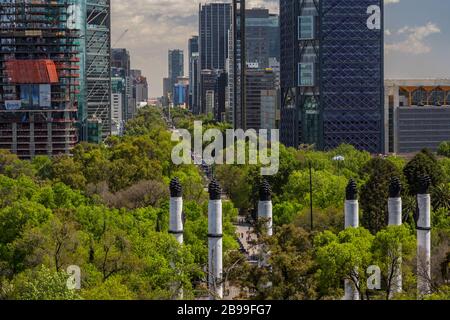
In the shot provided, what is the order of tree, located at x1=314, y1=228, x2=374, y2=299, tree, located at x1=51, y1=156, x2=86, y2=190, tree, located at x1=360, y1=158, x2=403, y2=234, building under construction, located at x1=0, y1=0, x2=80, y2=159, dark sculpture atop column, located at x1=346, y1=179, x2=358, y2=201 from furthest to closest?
building under construction, located at x1=0, y1=0, x2=80, y2=159 < tree, located at x1=51, y1=156, x2=86, y2=190 < tree, located at x1=360, y1=158, x2=403, y2=234 < dark sculpture atop column, located at x1=346, y1=179, x2=358, y2=201 < tree, located at x1=314, y1=228, x2=374, y2=299

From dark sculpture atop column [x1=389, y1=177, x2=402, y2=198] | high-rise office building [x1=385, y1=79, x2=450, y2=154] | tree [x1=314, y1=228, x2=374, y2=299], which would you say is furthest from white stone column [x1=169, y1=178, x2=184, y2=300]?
high-rise office building [x1=385, y1=79, x2=450, y2=154]

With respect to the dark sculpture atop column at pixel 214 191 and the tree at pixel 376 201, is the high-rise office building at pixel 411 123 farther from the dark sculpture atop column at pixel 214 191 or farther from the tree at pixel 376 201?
the dark sculpture atop column at pixel 214 191

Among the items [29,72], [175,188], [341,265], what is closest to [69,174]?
[29,72]

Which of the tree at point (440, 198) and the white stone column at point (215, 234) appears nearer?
the white stone column at point (215, 234)

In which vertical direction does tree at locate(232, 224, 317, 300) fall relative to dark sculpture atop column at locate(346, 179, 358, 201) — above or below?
below

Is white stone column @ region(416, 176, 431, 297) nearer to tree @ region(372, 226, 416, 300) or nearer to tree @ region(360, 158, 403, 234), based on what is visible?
tree @ region(372, 226, 416, 300)

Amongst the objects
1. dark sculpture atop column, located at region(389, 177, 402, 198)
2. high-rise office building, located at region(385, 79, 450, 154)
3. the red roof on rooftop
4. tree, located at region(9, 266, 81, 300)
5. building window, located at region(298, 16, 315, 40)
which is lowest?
tree, located at region(9, 266, 81, 300)

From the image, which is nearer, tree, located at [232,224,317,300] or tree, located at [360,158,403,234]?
tree, located at [232,224,317,300]

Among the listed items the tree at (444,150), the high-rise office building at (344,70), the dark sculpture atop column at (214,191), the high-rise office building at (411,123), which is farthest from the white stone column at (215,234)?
the high-rise office building at (411,123)
